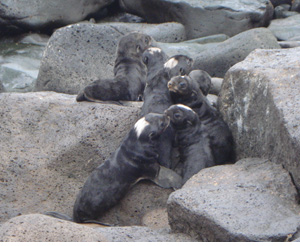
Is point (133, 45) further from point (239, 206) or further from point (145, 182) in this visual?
point (239, 206)

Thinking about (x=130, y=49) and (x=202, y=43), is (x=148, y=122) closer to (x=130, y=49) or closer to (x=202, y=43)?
(x=130, y=49)

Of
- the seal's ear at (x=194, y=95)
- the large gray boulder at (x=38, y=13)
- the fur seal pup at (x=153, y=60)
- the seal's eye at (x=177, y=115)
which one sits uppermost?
the seal's eye at (x=177, y=115)

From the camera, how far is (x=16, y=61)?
12406mm

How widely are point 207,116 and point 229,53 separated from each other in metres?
2.88

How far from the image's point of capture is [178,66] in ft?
23.2

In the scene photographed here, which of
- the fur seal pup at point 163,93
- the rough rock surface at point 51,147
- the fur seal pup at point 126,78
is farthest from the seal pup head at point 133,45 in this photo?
the rough rock surface at point 51,147

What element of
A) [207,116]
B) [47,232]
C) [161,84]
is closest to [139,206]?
[207,116]

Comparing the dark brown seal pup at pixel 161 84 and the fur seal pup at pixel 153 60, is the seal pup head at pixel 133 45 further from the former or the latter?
the dark brown seal pup at pixel 161 84

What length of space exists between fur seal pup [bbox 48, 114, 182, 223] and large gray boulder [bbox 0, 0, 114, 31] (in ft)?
27.1

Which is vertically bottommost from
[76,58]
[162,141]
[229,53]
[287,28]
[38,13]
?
[38,13]

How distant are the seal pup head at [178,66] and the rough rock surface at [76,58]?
1.90m

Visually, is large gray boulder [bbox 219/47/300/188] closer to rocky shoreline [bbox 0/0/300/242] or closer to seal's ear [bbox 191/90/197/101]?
rocky shoreline [bbox 0/0/300/242]

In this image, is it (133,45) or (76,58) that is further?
(76,58)

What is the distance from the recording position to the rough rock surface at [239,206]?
4.07 meters
